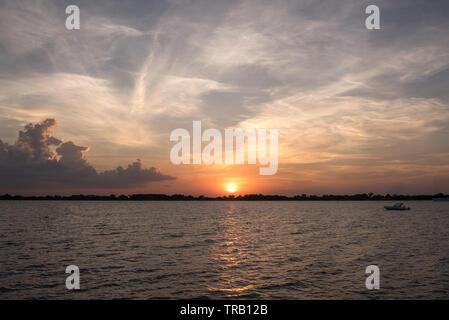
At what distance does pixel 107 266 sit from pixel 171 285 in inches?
462

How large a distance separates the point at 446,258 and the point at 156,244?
42816mm

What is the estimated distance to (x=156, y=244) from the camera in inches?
2116
